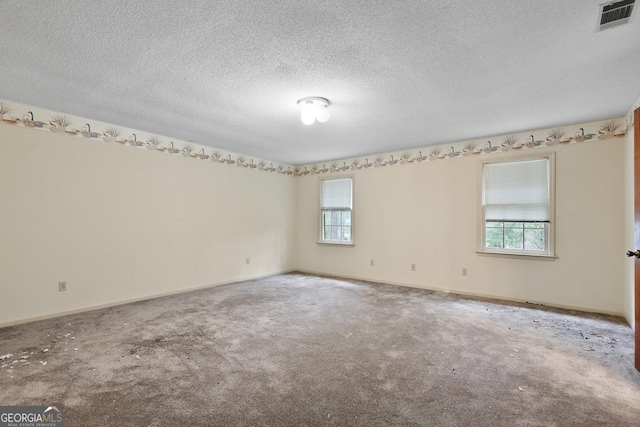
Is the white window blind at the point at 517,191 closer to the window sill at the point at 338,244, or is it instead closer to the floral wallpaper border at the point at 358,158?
the floral wallpaper border at the point at 358,158

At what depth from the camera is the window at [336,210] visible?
21.0ft

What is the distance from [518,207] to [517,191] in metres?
0.24

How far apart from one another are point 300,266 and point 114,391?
200 inches

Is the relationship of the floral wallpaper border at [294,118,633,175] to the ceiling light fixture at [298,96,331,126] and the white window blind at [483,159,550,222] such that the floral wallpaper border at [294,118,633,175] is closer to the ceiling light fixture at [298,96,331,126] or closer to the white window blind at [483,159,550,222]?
the white window blind at [483,159,550,222]

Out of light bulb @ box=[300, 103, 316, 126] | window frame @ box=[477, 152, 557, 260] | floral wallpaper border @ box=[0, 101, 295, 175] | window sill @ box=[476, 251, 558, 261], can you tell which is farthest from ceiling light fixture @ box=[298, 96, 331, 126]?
window sill @ box=[476, 251, 558, 261]

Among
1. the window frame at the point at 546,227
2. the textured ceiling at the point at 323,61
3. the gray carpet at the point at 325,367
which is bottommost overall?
the gray carpet at the point at 325,367

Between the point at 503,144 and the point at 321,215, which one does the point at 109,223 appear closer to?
the point at 321,215

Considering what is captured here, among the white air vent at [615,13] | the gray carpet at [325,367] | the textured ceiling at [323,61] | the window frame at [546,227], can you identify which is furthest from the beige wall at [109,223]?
the white air vent at [615,13]

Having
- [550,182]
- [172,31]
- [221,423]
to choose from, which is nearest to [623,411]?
[221,423]

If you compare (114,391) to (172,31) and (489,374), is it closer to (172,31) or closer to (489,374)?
(172,31)

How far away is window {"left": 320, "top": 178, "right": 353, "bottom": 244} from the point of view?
21.0ft

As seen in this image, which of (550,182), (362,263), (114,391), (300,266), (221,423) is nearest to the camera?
(221,423)

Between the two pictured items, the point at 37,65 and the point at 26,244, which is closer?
the point at 37,65

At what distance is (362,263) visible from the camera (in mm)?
6105
